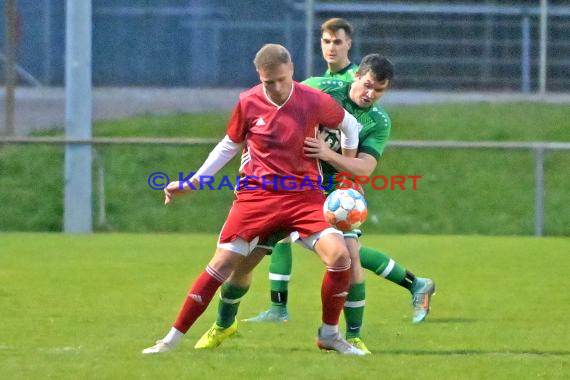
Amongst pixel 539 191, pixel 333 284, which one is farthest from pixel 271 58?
pixel 539 191

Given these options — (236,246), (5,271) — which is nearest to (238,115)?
(236,246)

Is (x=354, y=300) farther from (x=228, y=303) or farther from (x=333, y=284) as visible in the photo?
(x=228, y=303)

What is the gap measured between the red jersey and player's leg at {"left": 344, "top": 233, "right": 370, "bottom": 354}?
626mm

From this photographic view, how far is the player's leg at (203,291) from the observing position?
6.69 meters

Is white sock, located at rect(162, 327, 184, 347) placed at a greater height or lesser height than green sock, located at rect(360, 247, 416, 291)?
lesser

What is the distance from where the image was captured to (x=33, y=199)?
51.6 feet

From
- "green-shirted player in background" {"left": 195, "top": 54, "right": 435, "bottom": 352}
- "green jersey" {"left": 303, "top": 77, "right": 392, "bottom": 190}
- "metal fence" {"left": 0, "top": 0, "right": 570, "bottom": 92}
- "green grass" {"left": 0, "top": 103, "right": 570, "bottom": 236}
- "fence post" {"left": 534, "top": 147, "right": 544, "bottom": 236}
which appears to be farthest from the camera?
"metal fence" {"left": 0, "top": 0, "right": 570, "bottom": 92}

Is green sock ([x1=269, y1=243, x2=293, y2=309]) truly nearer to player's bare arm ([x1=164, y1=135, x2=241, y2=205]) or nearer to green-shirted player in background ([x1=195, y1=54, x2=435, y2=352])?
green-shirted player in background ([x1=195, y1=54, x2=435, y2=352])

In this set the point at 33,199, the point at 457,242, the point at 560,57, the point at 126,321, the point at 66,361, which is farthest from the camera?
the point at 560,57

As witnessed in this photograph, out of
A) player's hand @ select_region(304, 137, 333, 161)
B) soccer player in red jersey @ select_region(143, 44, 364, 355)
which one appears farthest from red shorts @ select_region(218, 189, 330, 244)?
player's hand @ select_region(304, 137, 333, 161)

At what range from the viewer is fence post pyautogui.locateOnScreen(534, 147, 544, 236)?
595 inches

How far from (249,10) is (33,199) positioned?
4698 millimetres

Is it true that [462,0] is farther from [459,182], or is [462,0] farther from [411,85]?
[459,182]

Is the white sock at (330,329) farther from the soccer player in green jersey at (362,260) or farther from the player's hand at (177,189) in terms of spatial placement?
the soccer player in green jersey at (362,260)
